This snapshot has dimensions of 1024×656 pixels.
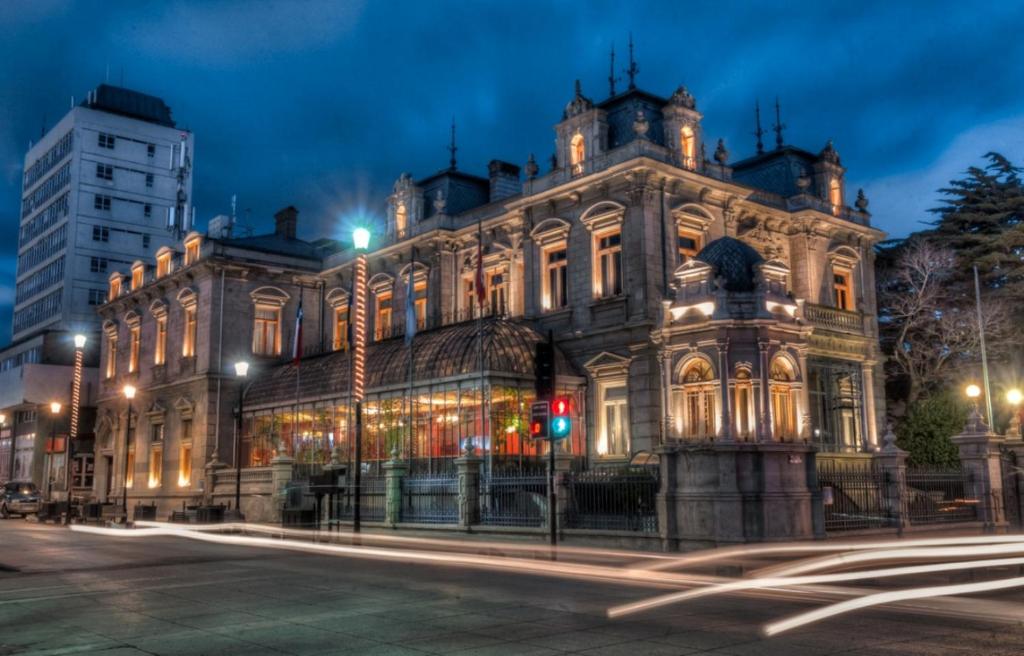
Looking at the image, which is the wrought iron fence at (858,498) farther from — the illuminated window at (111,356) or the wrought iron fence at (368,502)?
the illuminated window at (111,356)

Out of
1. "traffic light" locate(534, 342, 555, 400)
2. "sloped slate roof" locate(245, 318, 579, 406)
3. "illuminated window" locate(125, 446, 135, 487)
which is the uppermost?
"sloped slate roof" locate(245, 318, 579, 406)

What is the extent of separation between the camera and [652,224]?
32.4 m

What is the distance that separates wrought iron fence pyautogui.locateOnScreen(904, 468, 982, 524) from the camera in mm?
26297

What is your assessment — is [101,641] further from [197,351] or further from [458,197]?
[197,351]

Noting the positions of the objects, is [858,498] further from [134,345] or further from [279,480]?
[134,345]

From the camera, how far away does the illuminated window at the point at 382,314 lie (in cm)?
4366

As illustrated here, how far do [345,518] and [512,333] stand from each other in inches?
339

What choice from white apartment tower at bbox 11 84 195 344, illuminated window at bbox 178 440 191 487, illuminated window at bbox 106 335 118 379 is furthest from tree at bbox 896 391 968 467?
white apartment tower at bbox 11 84 195 344

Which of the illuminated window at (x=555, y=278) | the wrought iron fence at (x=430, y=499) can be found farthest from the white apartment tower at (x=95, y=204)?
the wrought iron fence at (x=430, y=499)

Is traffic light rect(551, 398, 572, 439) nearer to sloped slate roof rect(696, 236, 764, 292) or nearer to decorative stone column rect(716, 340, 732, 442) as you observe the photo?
decorative stone column rect(716, 340, 732, 442)

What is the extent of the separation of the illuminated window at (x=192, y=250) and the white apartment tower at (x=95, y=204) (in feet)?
95.5

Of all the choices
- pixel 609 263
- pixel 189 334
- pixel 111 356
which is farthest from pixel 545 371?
pixel 111 356

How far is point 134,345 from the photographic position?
5478 centimetres

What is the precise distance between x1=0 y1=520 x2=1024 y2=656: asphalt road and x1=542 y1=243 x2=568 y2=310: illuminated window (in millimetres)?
18470
